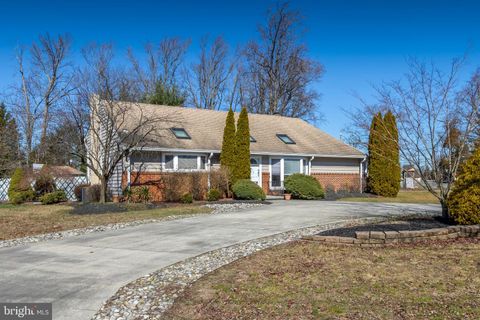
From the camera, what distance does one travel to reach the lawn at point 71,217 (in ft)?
35.6

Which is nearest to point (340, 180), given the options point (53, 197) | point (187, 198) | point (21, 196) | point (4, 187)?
point (187, 198)

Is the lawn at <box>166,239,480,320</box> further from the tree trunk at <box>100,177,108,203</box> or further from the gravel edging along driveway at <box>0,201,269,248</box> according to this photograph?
the tree trunk at <box>100,177,108,203</box>

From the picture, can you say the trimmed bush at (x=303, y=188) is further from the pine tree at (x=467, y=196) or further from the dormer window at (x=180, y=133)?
the pine tree at (x=467, y=196)

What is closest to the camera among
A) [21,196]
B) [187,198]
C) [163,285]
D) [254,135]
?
[163,285]

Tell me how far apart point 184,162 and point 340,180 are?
1001 cm

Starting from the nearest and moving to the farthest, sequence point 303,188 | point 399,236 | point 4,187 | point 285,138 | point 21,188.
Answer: point 399,236 < point 21,188 < point 303,188 < point 4,187 < point 285,138

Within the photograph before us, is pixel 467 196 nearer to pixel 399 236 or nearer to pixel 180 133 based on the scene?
pixel 399 236

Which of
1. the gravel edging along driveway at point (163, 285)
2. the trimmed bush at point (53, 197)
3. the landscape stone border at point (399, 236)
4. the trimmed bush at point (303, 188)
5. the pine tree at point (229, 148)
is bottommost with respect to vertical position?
the gravel edging along driveway at point (163, 285)

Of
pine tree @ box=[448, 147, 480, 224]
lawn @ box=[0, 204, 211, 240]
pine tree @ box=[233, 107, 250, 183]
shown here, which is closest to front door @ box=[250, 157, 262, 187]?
pine tree @ box=[233, 107, 250, 183]

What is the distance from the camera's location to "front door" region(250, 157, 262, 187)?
22141 mm

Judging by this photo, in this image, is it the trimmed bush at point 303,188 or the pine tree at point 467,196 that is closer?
the pine tree at point 467,196

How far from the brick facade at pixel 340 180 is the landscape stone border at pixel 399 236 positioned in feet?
52.9

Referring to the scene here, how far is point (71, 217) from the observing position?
1295cm

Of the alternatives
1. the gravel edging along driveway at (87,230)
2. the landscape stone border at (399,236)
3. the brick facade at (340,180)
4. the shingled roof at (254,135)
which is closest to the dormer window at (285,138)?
the shingled roof at (254,135)
